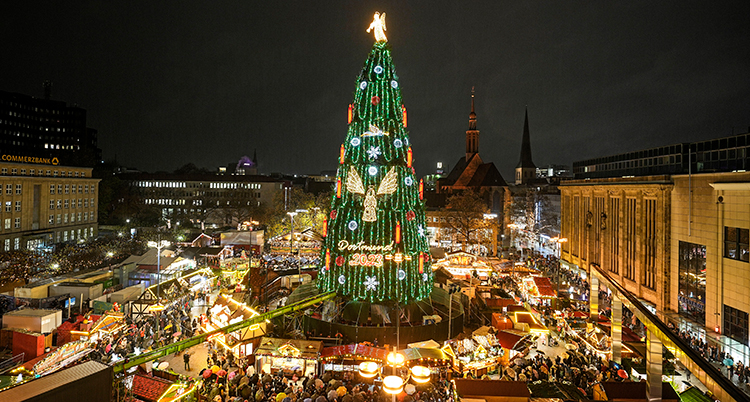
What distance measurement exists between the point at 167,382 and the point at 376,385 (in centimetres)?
740

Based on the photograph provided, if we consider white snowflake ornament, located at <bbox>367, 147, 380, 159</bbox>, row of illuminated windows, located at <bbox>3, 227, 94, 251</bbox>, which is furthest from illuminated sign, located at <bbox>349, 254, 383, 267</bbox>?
row of illuminated windows, located at <bbox>3, 227, 94, 251</bbox>

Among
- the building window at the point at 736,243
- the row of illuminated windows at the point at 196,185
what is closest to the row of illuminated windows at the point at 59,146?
the row of illuminated windows at the point at 196,185

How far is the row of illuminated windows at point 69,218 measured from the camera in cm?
5312

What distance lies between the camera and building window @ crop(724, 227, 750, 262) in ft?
54.3

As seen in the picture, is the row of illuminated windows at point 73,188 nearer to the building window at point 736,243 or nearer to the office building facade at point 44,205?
the office building facade at point 44,205

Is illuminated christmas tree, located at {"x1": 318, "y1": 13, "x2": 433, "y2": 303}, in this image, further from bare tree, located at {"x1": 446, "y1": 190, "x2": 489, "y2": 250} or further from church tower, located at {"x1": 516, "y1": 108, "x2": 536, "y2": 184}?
church tower, located at {"x1": 516, "y1": 108, "x2": 536, "y2": 184}

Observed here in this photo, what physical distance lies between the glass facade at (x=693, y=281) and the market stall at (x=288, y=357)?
61.2 feet

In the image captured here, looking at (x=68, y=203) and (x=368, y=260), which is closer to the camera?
(x=368, y=260)

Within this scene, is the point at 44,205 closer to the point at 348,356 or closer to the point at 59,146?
the point at 59,146

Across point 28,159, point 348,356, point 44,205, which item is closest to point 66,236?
point 44,205

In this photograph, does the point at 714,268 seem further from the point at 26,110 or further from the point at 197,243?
the point at 26,110

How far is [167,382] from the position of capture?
12836 mm

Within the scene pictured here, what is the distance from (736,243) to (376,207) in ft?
52.1

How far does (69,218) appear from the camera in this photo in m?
56.1
